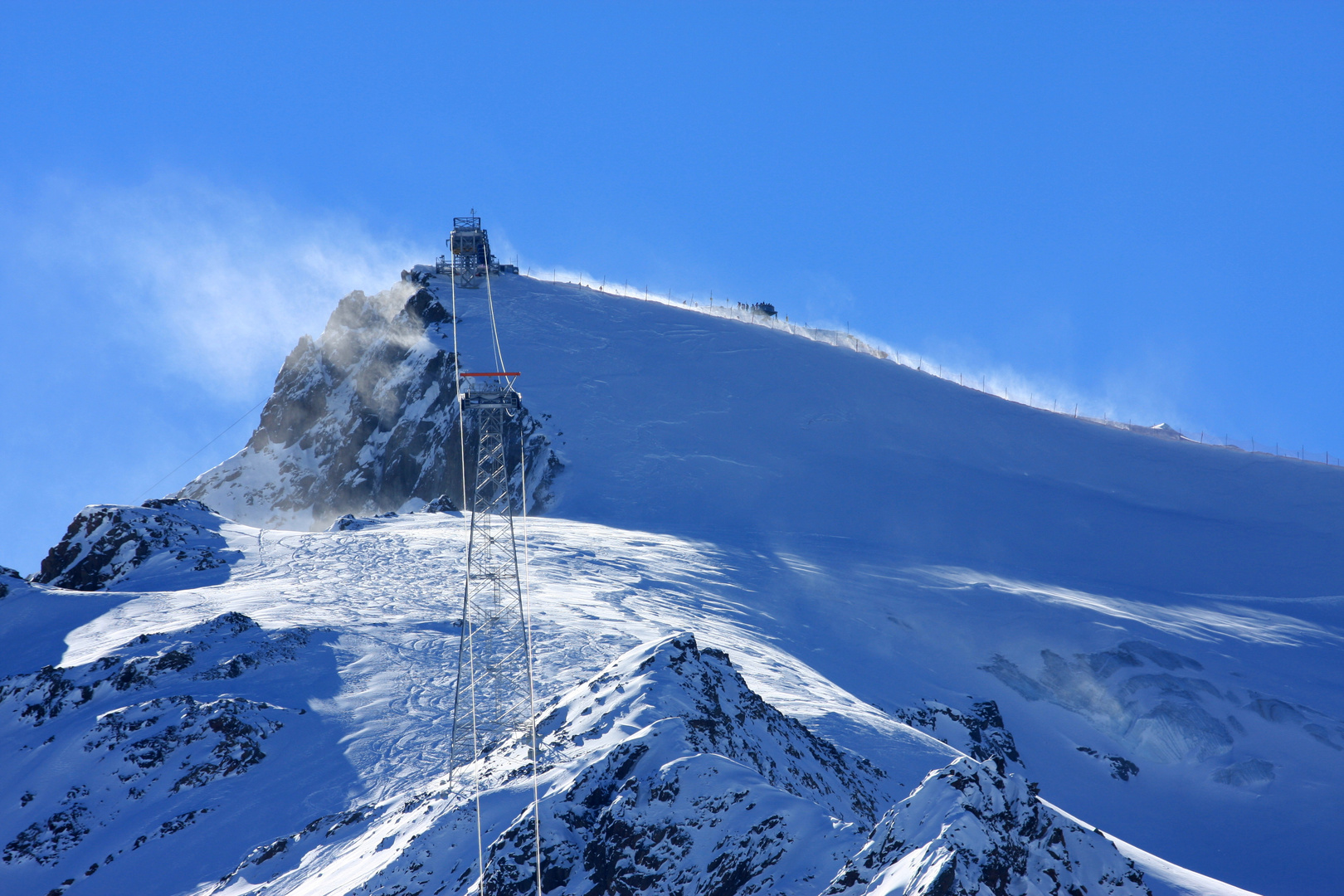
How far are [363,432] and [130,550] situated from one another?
33366 millimetres

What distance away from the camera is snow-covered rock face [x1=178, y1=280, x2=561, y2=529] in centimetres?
6812

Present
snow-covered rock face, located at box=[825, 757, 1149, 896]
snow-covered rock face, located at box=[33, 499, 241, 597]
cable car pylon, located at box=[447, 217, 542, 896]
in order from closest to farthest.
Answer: snow-covered rock face, located at box=[825, 757, 1149, 896]
cable car pylon, located at box=[447, 217, 542, 896]
snow-covered rock face, located at box=[33, 499, 241, 597]

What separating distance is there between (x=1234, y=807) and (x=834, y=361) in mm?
45483

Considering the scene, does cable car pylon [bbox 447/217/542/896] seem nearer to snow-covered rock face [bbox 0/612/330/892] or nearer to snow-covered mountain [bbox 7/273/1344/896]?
snow-covered mountain [bbox 7/273/1344/896]

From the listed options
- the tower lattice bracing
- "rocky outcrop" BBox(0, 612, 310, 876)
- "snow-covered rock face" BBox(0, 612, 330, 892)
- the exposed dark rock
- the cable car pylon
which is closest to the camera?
the cable car pylon

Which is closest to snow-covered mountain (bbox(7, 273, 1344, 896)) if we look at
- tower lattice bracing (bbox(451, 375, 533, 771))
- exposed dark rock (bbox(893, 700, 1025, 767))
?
exposed dark rock (bbox(893, 700, 1025, 767))

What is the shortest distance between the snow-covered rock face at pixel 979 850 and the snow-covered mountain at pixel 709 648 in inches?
2.0

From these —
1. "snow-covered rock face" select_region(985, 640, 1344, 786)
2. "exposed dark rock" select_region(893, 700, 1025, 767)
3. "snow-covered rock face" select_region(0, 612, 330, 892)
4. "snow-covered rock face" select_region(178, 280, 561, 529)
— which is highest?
Answer: "snow-covered rock face" select_region(178, 280, 561, 529)

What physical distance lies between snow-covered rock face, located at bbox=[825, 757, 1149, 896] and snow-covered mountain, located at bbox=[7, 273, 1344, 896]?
0.17 feet

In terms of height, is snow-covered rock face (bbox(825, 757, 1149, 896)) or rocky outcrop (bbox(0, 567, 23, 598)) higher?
snow-covered rock face (bbox(825, 757, 1149, 896))

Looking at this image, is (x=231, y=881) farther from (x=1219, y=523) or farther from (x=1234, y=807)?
(x=1219, y=523)

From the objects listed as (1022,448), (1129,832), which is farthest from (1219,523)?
(1129,832)

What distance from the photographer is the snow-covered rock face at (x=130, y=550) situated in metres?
43.2

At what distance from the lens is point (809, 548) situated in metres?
50.6
